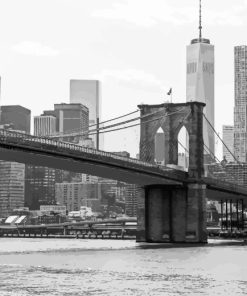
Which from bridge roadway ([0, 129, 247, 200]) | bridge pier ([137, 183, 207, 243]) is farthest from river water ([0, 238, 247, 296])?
bridge pier ([137, 183, 207, 243])

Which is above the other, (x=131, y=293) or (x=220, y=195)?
(x=220, y=195)

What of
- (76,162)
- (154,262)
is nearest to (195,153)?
(76,162)

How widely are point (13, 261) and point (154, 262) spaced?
1053 cm

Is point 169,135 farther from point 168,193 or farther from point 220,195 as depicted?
point 220,195

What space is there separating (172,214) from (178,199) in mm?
2039

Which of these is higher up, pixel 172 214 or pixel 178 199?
pixel 178 199

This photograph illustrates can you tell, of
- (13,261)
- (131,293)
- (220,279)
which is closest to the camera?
(131,293)

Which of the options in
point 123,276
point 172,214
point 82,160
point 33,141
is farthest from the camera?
point 172,214

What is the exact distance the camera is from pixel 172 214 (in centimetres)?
10925

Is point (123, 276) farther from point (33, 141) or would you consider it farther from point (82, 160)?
point (82, 160)

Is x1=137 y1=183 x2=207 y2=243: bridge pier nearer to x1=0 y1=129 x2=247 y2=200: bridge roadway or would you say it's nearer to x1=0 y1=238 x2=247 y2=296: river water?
x1=0 y1=129 x2=247 y2=200: bridge roadway

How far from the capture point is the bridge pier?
107 meters

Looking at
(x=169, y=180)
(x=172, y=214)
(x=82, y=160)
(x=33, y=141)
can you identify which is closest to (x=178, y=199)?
(x=172, y=214)

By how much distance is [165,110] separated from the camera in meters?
115
